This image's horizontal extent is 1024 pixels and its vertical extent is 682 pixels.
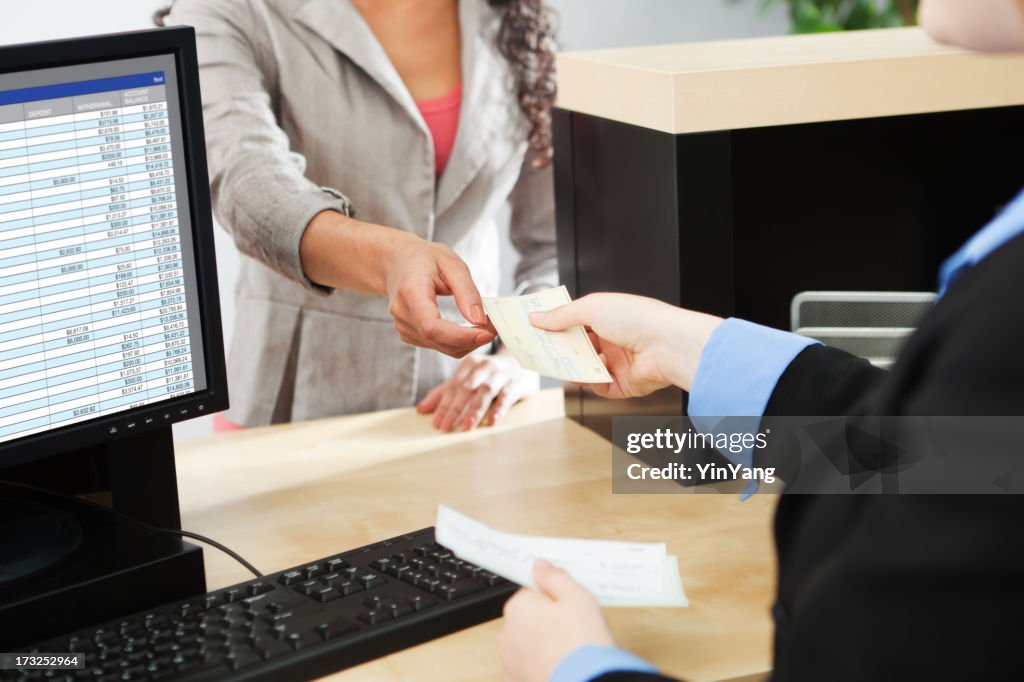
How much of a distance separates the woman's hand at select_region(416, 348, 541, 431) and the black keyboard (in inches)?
17.4

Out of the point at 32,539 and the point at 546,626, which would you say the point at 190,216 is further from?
the point at 546,626

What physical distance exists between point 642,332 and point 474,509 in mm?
239

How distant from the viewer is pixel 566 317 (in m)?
1.07

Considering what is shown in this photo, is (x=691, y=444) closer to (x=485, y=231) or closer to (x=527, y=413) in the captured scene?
(x=527, y=413)

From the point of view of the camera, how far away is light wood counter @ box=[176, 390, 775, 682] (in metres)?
0.83

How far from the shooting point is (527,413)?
4.69 ft

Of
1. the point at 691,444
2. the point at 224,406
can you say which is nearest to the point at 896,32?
the point at 691,444

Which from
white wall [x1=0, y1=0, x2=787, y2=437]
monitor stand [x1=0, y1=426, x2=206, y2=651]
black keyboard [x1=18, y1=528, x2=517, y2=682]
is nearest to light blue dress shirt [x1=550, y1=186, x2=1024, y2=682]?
black keyboard [x1=18, y1=528, x2=517, y2=682]

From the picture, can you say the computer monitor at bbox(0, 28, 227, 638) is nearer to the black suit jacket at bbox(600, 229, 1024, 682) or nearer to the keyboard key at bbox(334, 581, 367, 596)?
the keyboard key at bbox(334, 581, 367, 596)

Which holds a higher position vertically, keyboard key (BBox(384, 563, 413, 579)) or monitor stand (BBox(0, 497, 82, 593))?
monitor stand (BBox(0, 497, 82, 593))

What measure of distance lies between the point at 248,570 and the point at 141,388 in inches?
7.1

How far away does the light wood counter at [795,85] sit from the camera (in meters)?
1.11

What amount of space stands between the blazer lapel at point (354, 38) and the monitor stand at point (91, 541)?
799 millimetres

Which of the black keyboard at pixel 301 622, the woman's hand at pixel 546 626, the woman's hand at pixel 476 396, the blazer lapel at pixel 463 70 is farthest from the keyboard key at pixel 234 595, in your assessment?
the blazer lapel at pixel 463 70
